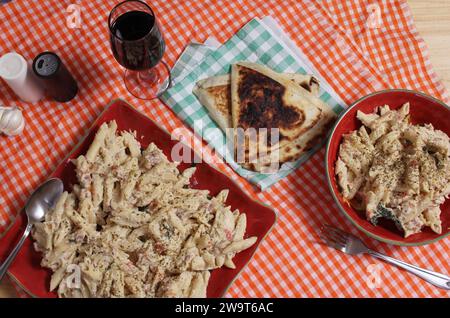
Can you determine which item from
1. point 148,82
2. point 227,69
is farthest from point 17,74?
point 227,69

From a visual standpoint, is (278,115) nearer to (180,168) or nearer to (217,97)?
(217,97)

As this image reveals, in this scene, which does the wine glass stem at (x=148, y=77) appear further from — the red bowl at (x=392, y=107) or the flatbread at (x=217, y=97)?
A: the red bowl at (x=392, y=107)

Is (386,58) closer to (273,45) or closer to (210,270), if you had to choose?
(273,45)

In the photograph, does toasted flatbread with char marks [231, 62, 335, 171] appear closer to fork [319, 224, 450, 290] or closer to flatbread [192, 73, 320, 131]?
flatbread [192, 73, 320, 131]

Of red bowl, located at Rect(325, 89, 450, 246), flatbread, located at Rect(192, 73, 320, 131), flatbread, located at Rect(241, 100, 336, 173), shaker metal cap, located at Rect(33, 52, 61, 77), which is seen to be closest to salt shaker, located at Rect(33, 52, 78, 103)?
shaker metal cap, located at Rect(33, 52, 61, 77)

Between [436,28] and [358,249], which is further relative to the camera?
[436,28]

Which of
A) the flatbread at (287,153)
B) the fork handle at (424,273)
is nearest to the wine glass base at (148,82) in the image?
the flatbread at (287,153)

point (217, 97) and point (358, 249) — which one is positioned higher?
point (217, 97)
